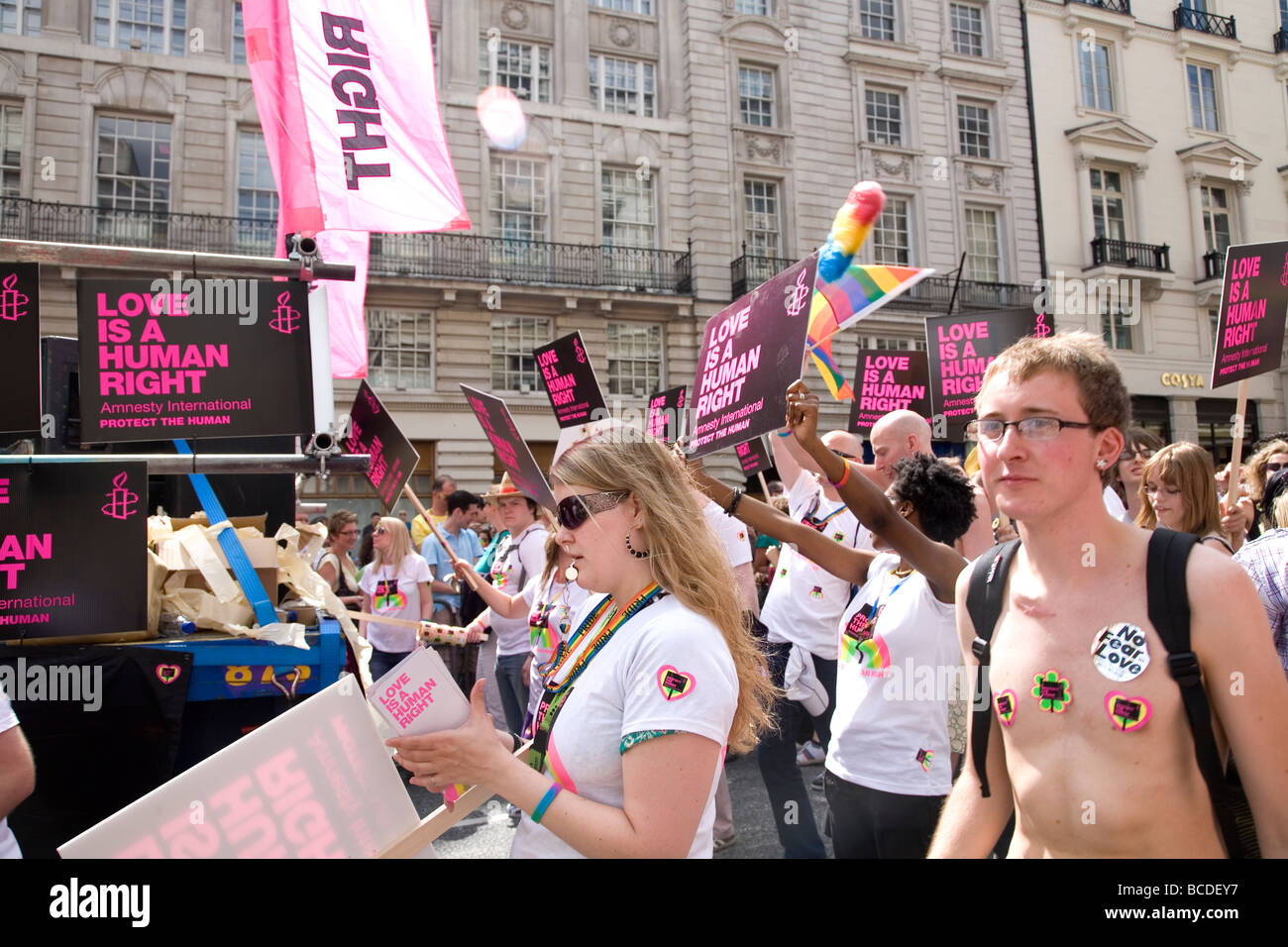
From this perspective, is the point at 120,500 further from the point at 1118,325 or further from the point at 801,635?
the point at 1118,325

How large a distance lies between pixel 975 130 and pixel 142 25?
70.9ft

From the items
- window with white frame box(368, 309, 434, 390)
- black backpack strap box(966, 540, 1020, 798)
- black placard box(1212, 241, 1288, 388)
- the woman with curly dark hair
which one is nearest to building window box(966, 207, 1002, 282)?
window with white frame box(368, 309, 434, 390)

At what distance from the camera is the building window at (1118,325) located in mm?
24859

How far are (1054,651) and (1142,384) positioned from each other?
88.1 ft

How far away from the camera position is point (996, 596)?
73.0 inches

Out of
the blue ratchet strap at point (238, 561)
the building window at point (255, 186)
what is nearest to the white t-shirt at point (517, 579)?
the blue ratchet strap at point (238, 561)

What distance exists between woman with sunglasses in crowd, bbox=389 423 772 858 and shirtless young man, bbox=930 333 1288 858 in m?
0.57

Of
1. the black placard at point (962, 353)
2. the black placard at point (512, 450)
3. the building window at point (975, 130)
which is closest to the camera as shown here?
the black placard at point (512, 450)

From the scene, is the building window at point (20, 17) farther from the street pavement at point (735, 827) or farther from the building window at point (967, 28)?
the building window at point (967, 28)

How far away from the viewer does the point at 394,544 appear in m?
6.92

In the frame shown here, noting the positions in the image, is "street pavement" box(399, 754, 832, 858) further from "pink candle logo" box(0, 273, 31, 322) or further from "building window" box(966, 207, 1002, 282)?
"building window" box(966, 207, 1002, 282)

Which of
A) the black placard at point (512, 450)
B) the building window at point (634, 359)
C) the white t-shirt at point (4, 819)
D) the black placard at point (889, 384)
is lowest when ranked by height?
the white t-shirt at point (4, 819)

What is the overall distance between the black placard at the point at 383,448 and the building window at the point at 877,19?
2328 cm

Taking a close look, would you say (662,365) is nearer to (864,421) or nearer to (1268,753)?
(864,421)
